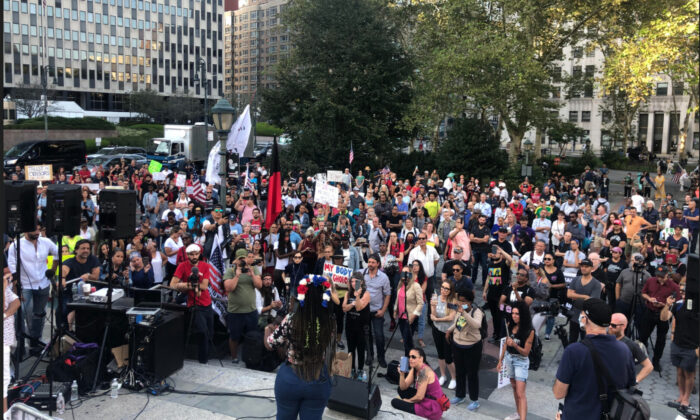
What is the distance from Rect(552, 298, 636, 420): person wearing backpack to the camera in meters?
4.49

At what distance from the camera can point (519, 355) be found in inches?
276

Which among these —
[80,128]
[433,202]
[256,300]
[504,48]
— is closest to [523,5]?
[504,48]

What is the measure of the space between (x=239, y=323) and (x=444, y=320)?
3073 mm

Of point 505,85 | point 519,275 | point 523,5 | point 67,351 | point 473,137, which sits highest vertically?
point 523,5

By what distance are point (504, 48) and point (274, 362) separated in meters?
23.5

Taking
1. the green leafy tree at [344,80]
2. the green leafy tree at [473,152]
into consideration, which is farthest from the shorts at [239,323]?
the green leafy tree at [344,80]

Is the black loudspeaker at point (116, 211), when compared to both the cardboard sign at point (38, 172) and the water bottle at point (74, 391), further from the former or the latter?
the cardboard sign at point (38, 172)

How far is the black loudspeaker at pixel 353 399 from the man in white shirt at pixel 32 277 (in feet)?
15.7

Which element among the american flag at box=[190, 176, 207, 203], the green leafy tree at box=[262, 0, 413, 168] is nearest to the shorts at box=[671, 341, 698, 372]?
the american flag at box=[190, 176, 207, 203]

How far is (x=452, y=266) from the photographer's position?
877 centimetres

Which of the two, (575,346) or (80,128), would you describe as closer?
(575,346)

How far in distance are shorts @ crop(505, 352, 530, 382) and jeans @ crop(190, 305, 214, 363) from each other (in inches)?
165

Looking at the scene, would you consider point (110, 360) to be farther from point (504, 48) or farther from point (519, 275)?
point (504, 48)

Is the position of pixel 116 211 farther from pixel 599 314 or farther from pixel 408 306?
pixel 599 314
